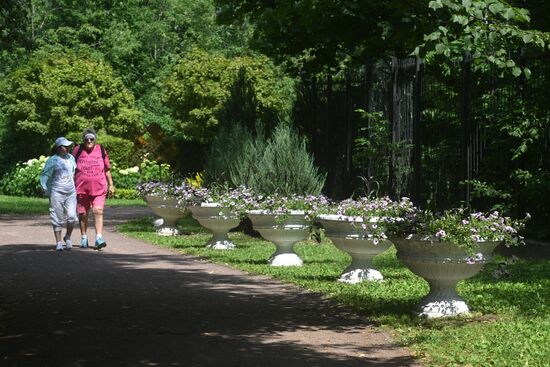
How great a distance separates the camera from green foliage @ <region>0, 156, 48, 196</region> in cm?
3669

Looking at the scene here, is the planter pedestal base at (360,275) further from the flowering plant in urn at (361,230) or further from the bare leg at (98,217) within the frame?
the bare leg at (98,217)

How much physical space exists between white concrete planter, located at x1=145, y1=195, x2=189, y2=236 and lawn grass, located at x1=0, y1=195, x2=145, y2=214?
8374 mm

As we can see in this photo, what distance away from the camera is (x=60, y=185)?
1627cm

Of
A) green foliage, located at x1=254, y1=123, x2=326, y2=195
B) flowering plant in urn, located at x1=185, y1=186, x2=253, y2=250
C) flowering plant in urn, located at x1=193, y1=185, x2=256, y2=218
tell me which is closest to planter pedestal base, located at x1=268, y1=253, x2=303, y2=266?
flowering plant in urn, located at x1=193, y1=185, x2=256, y2=218

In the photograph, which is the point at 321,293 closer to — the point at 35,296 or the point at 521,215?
the point at 35,296

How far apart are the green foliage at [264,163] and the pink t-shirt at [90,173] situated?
240 centimetres

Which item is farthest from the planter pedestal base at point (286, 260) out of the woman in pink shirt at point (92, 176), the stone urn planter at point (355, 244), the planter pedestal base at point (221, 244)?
the woman in pink shirt at point (92, 176)

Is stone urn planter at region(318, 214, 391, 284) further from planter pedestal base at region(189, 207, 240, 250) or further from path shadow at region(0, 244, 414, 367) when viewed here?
planter pedestal base at region(189, 207, 240, 250)

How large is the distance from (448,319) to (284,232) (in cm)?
502

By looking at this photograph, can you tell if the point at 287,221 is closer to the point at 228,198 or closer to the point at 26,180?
the point at 228,198

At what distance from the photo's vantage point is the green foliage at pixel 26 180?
36.7 metres

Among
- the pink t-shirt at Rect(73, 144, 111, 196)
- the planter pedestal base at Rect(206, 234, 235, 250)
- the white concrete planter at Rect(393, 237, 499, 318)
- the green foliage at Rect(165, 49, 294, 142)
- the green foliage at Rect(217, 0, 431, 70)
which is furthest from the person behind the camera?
the green foliage at Rect(165, 49, 294, 142)

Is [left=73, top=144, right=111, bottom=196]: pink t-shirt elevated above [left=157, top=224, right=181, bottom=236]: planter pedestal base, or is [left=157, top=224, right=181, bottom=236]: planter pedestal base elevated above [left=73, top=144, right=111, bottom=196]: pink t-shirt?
[left=73, top=144, right=111, bottom=196]: pink t-shirt

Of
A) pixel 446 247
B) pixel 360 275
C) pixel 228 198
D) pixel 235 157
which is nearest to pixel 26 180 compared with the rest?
pixel 235 157
